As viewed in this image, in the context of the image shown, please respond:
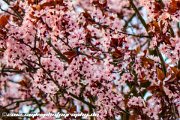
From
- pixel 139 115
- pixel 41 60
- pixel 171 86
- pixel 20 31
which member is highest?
pixel 20 31

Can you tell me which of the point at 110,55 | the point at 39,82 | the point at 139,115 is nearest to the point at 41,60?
the point at 39,82

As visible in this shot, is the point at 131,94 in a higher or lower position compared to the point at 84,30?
lower

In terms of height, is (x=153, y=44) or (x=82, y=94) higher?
(x=153, y=44)

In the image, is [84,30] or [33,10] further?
[84,30]

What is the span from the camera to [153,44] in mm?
3865

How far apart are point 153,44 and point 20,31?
1.35 metres

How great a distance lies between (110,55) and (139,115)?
70 cm

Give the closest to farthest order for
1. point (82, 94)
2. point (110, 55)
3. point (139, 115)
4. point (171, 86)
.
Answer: point (171, 86)
point (139, 115)
point (110, 55)
point (82, 94)

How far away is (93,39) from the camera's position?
411 cm

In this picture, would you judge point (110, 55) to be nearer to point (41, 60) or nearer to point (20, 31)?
point (41, 60)

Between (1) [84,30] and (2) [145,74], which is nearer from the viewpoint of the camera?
(1) [84,30]

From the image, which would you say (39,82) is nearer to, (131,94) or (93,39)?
(93,39)

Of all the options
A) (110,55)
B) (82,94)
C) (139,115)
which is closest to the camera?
(139,115)

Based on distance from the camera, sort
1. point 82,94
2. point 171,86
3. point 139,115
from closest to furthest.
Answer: point 171,86, point 139,115, point 82,94
